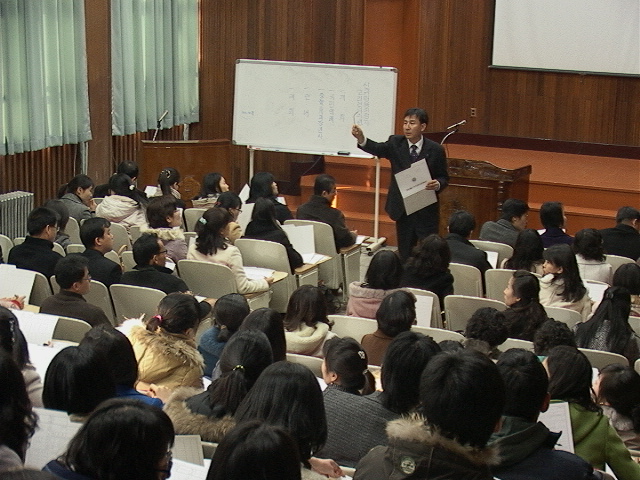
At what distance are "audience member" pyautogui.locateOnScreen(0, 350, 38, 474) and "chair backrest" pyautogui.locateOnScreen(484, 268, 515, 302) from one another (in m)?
3.83

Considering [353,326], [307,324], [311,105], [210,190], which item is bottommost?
[353,326]

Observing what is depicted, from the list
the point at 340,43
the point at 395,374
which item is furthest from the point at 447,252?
the point at 340,43

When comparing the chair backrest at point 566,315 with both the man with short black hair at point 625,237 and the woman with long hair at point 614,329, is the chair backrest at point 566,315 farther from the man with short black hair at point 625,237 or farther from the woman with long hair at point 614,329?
the man with short black hair at point 625,237

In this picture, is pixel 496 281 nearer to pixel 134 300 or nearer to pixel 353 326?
pixel 353 326

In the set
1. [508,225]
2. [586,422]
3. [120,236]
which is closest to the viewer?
[586,422]

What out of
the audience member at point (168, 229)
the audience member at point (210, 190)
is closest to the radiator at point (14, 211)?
the audience member at point (210, 190)

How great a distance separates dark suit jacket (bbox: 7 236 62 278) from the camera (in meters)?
5.89

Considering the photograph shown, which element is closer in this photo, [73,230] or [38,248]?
[38,248]

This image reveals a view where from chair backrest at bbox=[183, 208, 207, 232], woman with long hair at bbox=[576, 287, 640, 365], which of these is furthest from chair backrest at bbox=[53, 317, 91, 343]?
chair backrest at bbox=[183, 208, 207, 232]

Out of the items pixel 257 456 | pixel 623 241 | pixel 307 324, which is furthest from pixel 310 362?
pixel 623 241

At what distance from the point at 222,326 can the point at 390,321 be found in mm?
790

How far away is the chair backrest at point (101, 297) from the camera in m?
5.52

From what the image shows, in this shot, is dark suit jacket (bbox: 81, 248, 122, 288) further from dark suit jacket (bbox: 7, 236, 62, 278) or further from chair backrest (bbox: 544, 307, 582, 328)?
chair backrest (bbox: 544, 307, 582, 328)

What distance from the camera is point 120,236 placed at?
23.4 ft
